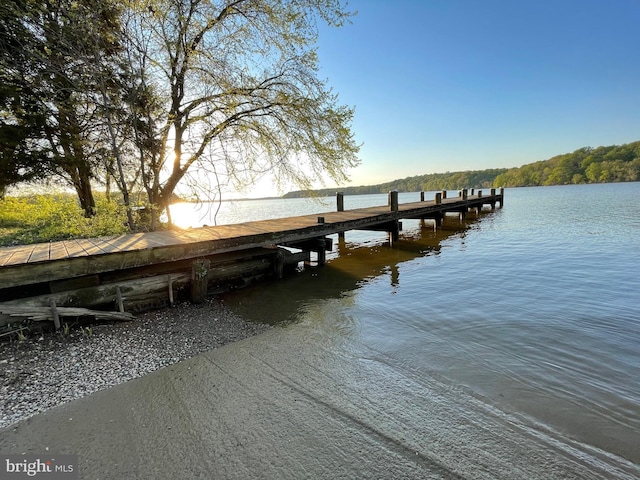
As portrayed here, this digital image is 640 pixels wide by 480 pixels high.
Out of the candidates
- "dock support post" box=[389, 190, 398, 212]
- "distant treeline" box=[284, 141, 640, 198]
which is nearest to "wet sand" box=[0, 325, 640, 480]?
"dock support post" box=[389, 190, 398, 212]

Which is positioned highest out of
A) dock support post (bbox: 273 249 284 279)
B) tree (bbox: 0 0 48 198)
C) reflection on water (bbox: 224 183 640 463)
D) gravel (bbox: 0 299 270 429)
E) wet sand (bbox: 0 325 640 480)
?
tree (bbox: 0 0 48 198)

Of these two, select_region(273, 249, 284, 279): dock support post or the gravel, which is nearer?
the gravel

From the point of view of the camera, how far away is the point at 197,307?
584 cm

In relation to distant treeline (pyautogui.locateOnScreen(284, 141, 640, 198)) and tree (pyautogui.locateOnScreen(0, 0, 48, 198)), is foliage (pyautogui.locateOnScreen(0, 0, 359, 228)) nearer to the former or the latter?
tree (pyautogui.locateOnScreen(0, 0, 48, 198))

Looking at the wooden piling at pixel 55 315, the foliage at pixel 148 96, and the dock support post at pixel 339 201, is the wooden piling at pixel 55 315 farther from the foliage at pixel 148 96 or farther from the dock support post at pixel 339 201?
the dock support post at pixel 339 201

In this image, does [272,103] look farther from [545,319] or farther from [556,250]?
[556,250]

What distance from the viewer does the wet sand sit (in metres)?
2.34

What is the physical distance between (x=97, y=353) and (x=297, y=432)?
293 cm

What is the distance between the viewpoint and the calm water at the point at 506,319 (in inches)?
129

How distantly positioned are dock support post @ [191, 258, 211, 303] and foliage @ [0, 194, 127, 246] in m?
5.46

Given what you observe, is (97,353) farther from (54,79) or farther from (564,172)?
(564,172)

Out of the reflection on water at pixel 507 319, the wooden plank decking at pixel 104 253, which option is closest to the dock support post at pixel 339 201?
the reflection on water at pixel 507 319

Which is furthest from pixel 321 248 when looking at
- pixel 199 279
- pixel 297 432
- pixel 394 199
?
pixel 297 432

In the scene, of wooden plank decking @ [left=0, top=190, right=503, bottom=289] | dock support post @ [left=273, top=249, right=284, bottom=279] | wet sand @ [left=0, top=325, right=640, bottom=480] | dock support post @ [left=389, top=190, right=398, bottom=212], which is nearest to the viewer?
wet sand @ [left=0, top=325, right=640, bottom=480]
